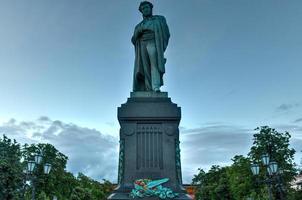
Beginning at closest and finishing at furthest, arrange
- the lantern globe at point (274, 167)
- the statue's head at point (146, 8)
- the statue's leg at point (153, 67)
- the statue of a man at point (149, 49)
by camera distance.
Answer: the statue's leg at point (153, 67)
the statue of a man at point (149, 49)
the statue's head at point (146, 8)
the lantern globe at point (274, 167)

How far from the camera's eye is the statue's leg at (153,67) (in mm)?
13094

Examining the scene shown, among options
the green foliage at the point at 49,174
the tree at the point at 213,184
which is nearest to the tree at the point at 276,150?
the tree at the point at 213,184

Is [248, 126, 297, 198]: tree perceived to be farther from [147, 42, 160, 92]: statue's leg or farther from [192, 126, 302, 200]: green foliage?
[147, 42, 160, 92]: statue's leg

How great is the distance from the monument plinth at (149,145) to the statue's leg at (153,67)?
1.03 m

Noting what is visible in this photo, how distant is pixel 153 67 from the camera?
1330 cm

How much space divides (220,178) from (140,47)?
179 ft

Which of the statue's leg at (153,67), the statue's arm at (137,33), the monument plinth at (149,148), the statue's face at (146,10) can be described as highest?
the statue's face at (146,10)

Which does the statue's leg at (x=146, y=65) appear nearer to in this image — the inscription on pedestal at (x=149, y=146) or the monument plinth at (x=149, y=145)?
the monument plinth at (x=149, y=145)

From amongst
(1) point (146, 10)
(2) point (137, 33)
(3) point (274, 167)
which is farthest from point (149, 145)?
(3) point (274, 167)

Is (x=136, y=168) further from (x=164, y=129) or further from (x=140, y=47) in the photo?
(x=140, y=47)

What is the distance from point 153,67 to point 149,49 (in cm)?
66

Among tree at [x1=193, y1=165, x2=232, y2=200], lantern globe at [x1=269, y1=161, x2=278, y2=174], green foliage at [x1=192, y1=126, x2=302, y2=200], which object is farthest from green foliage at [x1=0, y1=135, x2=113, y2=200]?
green foliage at [x1=192, y1=126, x2=302, y2=200]

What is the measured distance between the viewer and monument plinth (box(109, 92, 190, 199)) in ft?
37.7

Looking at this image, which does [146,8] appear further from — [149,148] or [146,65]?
[149,148]
